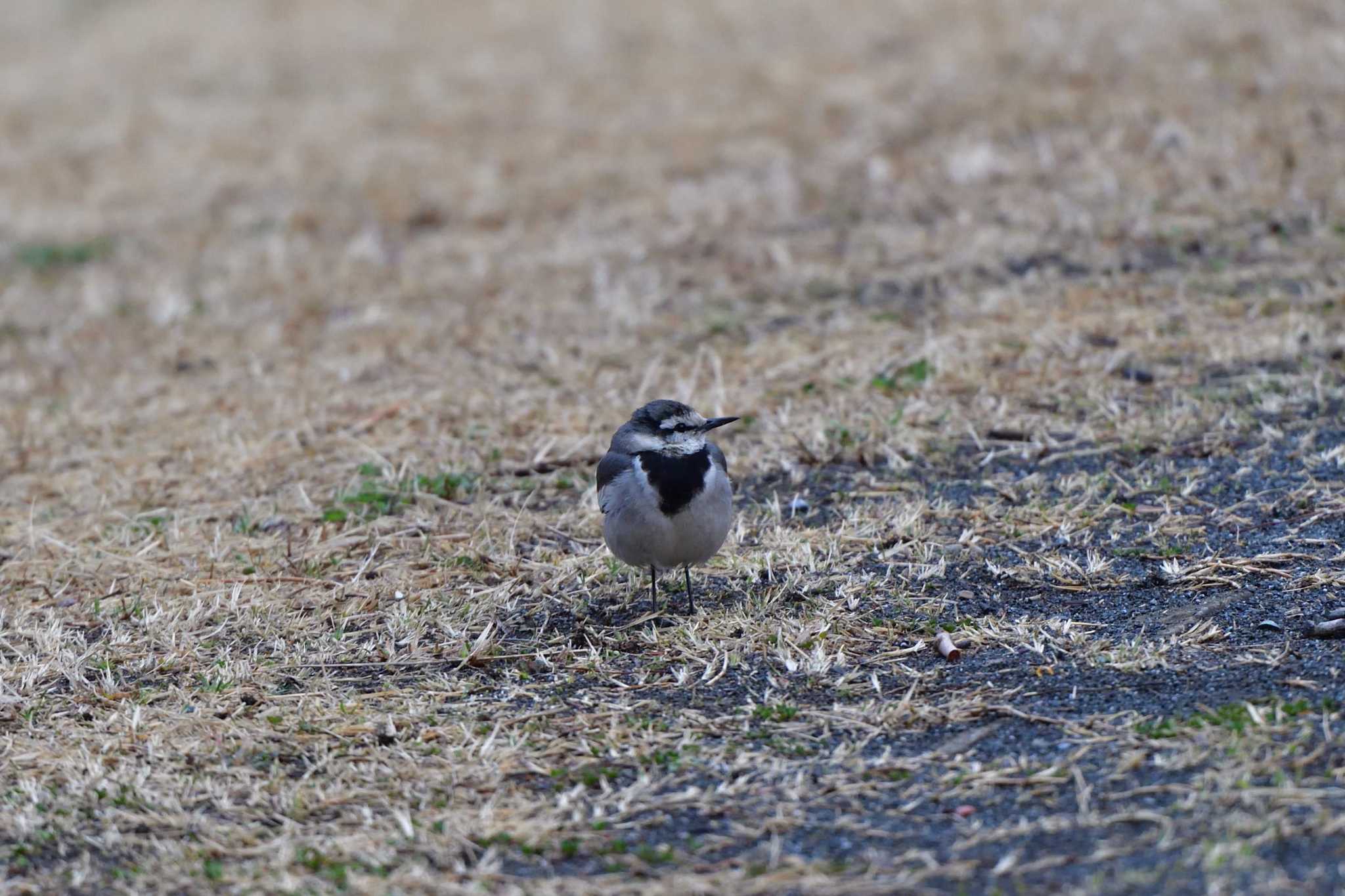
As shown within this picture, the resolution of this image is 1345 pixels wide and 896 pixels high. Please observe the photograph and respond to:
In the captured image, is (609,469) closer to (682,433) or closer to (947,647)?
(682,433)

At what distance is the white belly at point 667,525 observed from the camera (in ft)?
17.9

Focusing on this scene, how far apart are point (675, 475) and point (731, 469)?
4.89ft

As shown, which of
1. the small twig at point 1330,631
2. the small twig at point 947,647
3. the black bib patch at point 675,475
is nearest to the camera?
the small twig at point 1330,631

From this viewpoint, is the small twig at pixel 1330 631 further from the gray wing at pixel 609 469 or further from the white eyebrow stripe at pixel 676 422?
the gray wing at pixel 609 469

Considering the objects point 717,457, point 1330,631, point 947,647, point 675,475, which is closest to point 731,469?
point 717,457

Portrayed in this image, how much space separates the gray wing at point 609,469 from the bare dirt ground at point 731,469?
0.43 meters

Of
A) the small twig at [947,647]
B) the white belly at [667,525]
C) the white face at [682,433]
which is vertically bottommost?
the small twig at [947,647]

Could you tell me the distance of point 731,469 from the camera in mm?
6996

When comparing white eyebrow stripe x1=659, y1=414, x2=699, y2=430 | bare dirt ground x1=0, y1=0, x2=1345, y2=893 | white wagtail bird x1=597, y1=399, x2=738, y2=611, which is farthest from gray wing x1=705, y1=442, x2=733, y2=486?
bare dirt ground x1=0, y1=0, x2=1345, y2=893

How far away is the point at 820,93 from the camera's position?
12.9 metres

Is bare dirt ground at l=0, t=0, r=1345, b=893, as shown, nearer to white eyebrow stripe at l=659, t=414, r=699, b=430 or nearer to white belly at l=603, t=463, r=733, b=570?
white belly at l=603, t=463, r=733, b=570

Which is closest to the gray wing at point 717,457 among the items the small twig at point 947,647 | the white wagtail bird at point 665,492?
the white wagtail bird at point 665,492

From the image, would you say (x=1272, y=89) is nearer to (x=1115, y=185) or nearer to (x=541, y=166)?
(x=1115, y=185)

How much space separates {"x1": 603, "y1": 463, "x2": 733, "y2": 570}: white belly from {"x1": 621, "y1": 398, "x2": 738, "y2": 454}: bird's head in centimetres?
15
